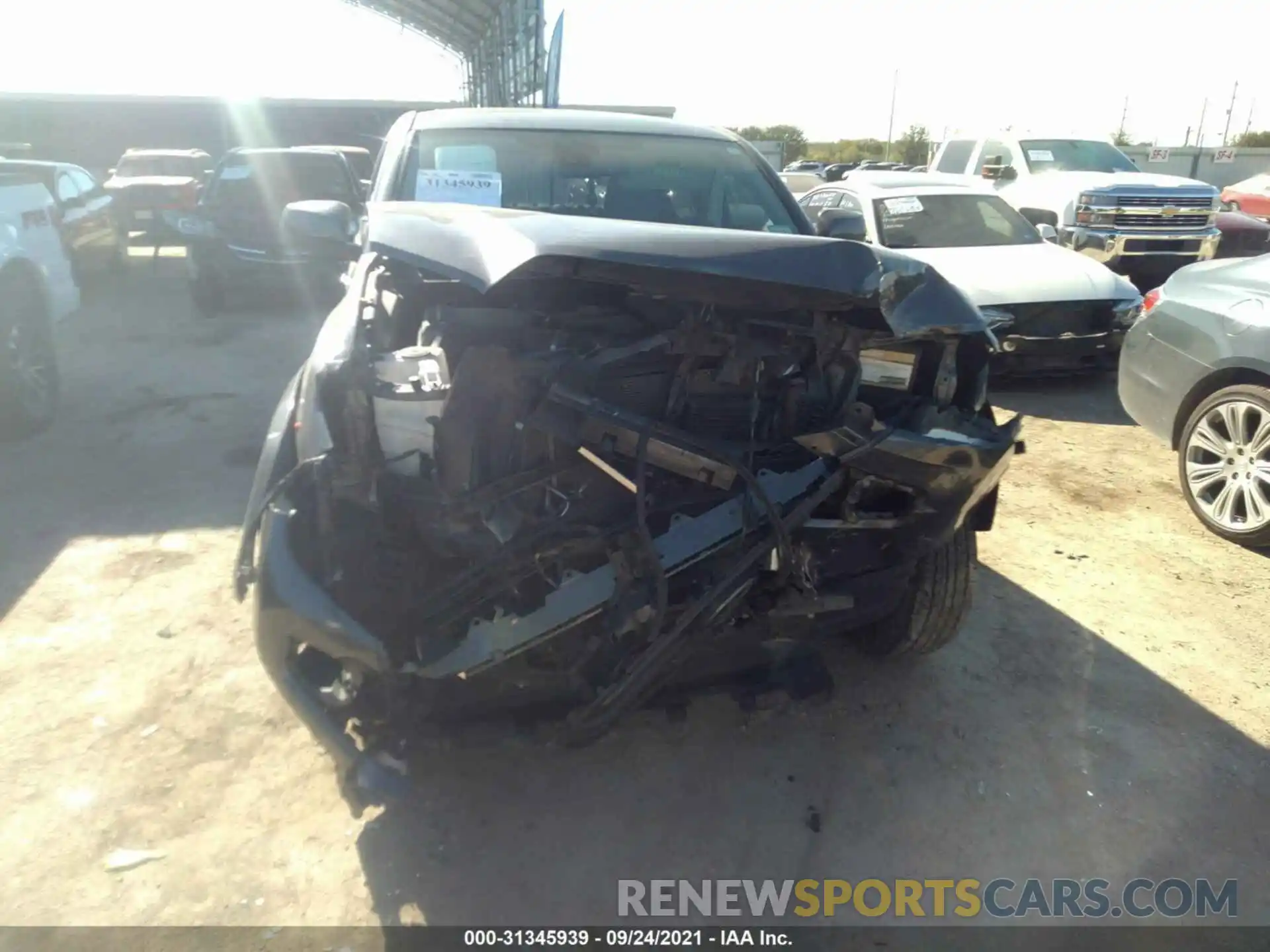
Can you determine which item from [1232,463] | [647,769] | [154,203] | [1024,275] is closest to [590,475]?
[647,769]

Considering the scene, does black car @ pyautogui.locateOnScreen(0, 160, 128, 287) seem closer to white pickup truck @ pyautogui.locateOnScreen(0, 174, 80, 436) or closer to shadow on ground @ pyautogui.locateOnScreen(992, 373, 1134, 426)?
white pickup truck @ pyautogui.locateOnScreen(0, 174, 80, 436)

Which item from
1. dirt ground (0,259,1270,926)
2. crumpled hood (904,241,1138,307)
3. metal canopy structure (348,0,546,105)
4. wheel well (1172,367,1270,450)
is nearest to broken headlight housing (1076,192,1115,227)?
crumpled hood (904,241,1138,307)

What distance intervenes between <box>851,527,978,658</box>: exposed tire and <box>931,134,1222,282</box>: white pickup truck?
24.6ft

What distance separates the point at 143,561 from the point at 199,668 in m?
1.09

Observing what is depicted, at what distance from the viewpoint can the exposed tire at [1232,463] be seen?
4.20 meters

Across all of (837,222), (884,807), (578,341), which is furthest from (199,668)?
(837,222)

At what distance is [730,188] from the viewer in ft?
13.1

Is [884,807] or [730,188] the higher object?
[730,188]

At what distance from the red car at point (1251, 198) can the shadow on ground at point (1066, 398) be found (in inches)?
482

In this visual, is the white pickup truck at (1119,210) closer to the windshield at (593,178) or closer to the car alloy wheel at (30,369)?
the windshield at (593,178)

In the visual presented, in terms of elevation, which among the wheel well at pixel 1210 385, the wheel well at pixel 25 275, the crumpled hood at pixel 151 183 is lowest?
the wheel well at pixel 1210 385

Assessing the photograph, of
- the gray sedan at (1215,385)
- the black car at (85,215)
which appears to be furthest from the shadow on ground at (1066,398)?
the black car at (85,215)

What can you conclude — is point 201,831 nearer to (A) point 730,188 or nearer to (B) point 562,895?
(B) point 562,895

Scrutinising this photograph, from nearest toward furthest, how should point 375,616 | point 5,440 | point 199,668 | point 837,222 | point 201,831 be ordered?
point 375,616 → point 201,831 → point 199,668 → point 837,222 → point 5,440
